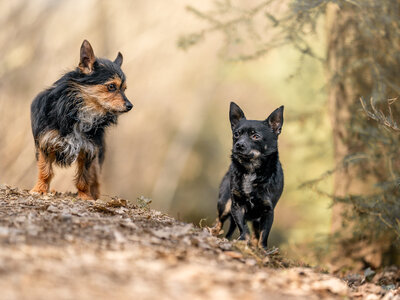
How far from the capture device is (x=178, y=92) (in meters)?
20.3

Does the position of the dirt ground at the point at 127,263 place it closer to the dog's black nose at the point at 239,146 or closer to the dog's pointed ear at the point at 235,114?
the dog's black nose at the point at 239,146

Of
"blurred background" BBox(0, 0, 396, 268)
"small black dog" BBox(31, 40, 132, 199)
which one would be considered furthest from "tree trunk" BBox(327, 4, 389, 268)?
"small black dog" BBox(31, 40, 132, 199)

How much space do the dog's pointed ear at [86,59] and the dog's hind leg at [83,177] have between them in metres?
1.16

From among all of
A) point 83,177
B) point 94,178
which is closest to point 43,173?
point 83,177

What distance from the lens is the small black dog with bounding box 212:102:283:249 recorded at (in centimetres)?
556

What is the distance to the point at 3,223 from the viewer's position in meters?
4.01

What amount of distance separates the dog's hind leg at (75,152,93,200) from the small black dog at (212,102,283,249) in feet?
6.84

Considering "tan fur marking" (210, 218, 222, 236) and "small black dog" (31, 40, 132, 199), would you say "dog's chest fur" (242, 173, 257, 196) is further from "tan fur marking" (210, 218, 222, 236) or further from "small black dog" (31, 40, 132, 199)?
"small black dog" (31, 40, 132, 199)

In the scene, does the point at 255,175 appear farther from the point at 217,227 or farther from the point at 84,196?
the point at 84,196

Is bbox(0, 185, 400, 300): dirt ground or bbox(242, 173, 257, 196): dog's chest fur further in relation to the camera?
bbox(242, 173, 257, 196): dog's chest fur

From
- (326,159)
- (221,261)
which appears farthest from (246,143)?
(326,159)

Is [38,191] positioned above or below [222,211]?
above

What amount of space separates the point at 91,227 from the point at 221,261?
115 cm

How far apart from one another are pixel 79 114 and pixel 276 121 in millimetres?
2662
